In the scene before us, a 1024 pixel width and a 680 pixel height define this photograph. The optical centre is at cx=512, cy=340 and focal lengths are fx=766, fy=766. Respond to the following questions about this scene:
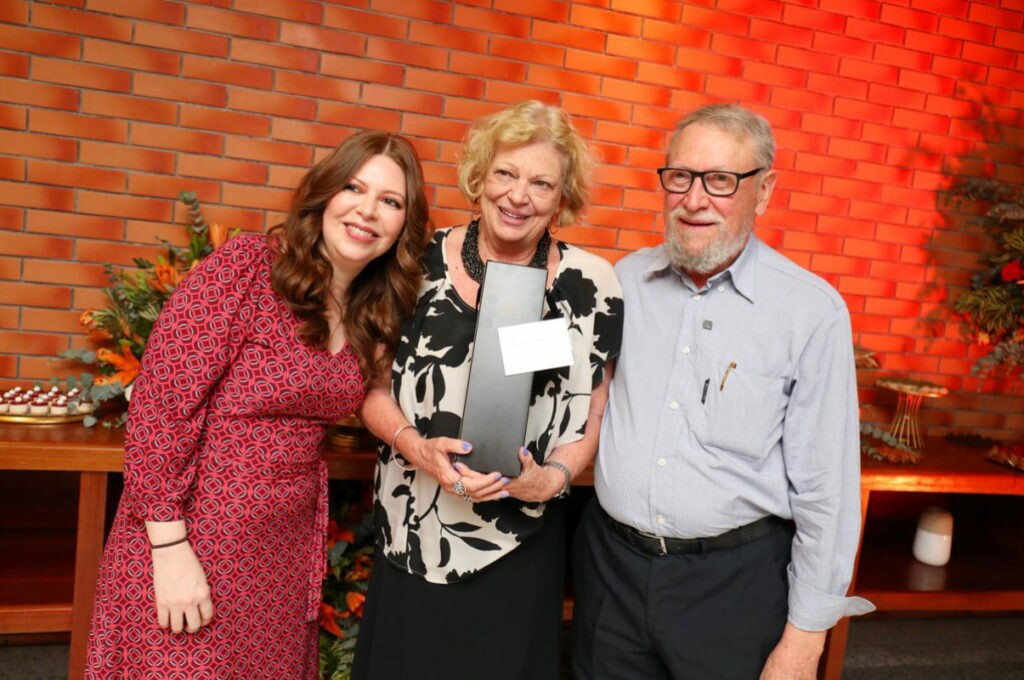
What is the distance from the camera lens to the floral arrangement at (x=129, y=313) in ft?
7.38

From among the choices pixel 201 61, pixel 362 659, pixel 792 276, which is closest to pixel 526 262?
pixel 792 276

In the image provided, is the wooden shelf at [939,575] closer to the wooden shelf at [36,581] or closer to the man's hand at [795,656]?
the man's hand at [795,656]

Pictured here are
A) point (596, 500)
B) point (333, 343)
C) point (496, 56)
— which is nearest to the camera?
point (333, 343)

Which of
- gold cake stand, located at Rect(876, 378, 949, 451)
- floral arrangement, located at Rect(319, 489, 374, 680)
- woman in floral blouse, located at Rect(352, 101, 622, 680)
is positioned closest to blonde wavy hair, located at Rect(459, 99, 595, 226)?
woman in floral blouse, located at Rect(352, 101, 622, 680)

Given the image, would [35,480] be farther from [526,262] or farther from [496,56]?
[496,56]

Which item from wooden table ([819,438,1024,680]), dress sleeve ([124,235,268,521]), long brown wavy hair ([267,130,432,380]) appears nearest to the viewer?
dress sleeve ([124,235,268,521])

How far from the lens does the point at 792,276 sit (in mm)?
1673

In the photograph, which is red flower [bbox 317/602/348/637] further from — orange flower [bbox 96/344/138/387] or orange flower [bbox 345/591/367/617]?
orange flower [bbox 96/344/138/387]

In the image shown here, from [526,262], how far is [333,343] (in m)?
0.47

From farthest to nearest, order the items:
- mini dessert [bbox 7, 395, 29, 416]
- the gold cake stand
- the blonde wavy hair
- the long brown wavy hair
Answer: the gold cake stand < mini dessert [bbox 7, 395, 29, 416] < the blonde wavy hair < the long brown wavy hair

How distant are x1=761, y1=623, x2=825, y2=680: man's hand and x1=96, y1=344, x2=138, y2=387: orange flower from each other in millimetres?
1881

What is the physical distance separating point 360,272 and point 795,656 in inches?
49.4

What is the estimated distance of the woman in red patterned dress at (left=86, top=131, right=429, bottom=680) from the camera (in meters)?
1.46

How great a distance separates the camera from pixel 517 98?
109 inches
